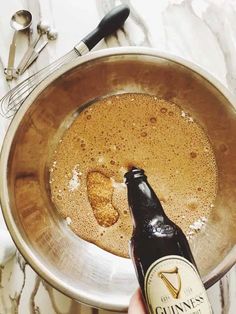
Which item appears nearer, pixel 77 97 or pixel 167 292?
pixel 167 292

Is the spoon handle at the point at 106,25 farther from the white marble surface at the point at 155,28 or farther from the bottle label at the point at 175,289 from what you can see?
the bottle label at the point at 175,289

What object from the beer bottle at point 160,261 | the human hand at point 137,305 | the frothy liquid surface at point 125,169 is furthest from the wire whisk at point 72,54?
the human hand at point 137,305

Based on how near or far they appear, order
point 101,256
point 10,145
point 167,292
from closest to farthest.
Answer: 1. point 167,292
2. point 10,145
3. point 101,256

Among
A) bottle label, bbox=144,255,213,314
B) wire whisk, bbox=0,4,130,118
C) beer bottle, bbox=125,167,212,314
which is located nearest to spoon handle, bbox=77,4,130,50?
wire whisk, bbox=0,4,130,118

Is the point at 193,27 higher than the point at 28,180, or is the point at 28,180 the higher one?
the point at 193,27

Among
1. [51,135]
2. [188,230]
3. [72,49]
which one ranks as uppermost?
[72,49]

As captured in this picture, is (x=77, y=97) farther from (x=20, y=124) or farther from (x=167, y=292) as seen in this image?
(x=167, y=292)

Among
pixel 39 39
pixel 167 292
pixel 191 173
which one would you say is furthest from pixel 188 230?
pixel 39 39
